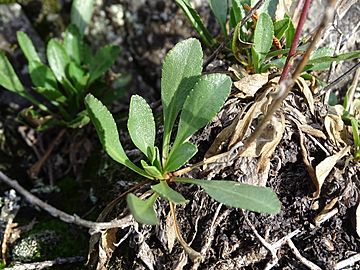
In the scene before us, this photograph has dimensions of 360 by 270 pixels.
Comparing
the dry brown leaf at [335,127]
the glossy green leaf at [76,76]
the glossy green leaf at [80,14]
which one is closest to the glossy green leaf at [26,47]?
the glossy green leaf at [76,76]

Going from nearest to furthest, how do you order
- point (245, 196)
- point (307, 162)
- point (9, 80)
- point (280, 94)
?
1. point (280, 94)
2. point (245, 196)
3. point (307, 162)
4. point (9, 80)

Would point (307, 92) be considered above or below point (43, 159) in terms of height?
below

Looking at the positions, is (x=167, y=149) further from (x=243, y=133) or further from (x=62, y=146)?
Answer: (x=62, y=146)

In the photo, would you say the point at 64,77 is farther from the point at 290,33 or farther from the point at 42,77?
the point at 290,33

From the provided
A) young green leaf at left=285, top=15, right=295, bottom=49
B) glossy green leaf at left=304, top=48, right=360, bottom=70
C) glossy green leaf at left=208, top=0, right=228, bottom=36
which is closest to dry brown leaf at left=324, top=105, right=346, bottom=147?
glossy green leaf at left=304, top=48, right=360, bottom=70

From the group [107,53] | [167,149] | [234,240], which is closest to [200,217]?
[234,240]

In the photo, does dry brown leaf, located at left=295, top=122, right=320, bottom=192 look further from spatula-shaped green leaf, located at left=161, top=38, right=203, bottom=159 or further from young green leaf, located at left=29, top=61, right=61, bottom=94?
young green leaf, located at left=29, top=61, right=61, bottom=94

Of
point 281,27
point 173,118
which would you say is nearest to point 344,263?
point 173,118
